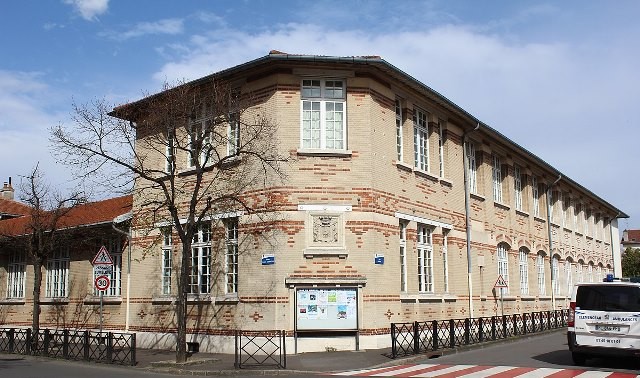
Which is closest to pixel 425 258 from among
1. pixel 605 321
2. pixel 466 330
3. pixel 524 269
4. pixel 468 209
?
pixel 466 330

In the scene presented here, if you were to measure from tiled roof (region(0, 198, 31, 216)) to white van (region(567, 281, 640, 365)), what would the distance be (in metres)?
28.9

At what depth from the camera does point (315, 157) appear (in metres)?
17.5

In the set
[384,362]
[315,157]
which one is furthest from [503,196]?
[384,362]

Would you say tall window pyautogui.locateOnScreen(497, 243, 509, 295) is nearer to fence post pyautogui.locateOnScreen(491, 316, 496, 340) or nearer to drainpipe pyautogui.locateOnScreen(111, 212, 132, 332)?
fence post pyautogui.locateOnScreen(491, 316, 496, 340)

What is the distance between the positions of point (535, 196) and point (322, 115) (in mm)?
17321

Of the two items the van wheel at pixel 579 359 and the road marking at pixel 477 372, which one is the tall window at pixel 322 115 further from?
the van wheel at pixel 579 359

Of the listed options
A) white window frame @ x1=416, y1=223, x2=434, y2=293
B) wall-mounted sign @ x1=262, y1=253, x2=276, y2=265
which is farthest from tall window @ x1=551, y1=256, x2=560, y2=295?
wall-mounted sign @ x1=262, y1=253, x2=276, y2=265

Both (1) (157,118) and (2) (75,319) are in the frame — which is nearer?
(1) (157,118)

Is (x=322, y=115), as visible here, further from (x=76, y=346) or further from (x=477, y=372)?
(x=76, y=346)

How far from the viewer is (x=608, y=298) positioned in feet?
45.7

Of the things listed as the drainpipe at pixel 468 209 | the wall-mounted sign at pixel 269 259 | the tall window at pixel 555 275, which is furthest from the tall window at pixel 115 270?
the tall window at pixel 555 275

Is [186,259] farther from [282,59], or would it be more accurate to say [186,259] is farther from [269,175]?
[282,59]

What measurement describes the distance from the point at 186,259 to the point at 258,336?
297cm

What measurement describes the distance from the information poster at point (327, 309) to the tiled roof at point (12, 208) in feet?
74.8
